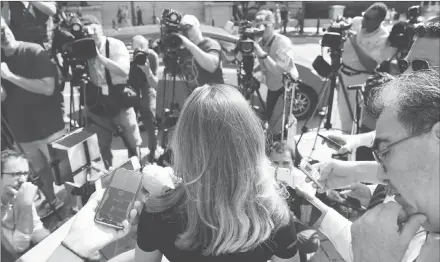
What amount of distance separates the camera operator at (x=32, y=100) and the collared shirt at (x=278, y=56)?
2.03m

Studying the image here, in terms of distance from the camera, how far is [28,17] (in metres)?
4.61

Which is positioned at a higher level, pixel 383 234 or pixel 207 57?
pixel 207 57

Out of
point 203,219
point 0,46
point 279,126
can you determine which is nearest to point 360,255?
point 203,219

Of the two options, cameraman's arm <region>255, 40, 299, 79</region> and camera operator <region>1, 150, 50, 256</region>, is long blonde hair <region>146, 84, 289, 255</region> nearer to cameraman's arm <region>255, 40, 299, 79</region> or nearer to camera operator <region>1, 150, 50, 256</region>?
Result: camera operator <region>1, 150, 50, 256</region>

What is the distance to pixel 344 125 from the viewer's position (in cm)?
525

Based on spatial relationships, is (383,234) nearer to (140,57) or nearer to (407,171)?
(407,171)

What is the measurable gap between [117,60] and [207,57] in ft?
2.74

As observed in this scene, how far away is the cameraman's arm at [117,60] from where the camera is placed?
3.32 m

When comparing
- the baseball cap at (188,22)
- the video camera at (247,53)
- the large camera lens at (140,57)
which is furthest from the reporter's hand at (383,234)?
the baseball cap at (188,22)

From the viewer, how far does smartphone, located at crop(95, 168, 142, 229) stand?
1.37 m

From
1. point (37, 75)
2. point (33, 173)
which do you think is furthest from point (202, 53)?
point (33, 173)

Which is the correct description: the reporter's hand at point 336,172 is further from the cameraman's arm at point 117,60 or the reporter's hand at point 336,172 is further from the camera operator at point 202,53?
the cameraman's arm at point 117,60

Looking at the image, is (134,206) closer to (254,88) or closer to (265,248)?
(265,248)

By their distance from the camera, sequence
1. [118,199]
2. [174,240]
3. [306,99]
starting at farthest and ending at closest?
[306,99], [118,199], [174,240]
